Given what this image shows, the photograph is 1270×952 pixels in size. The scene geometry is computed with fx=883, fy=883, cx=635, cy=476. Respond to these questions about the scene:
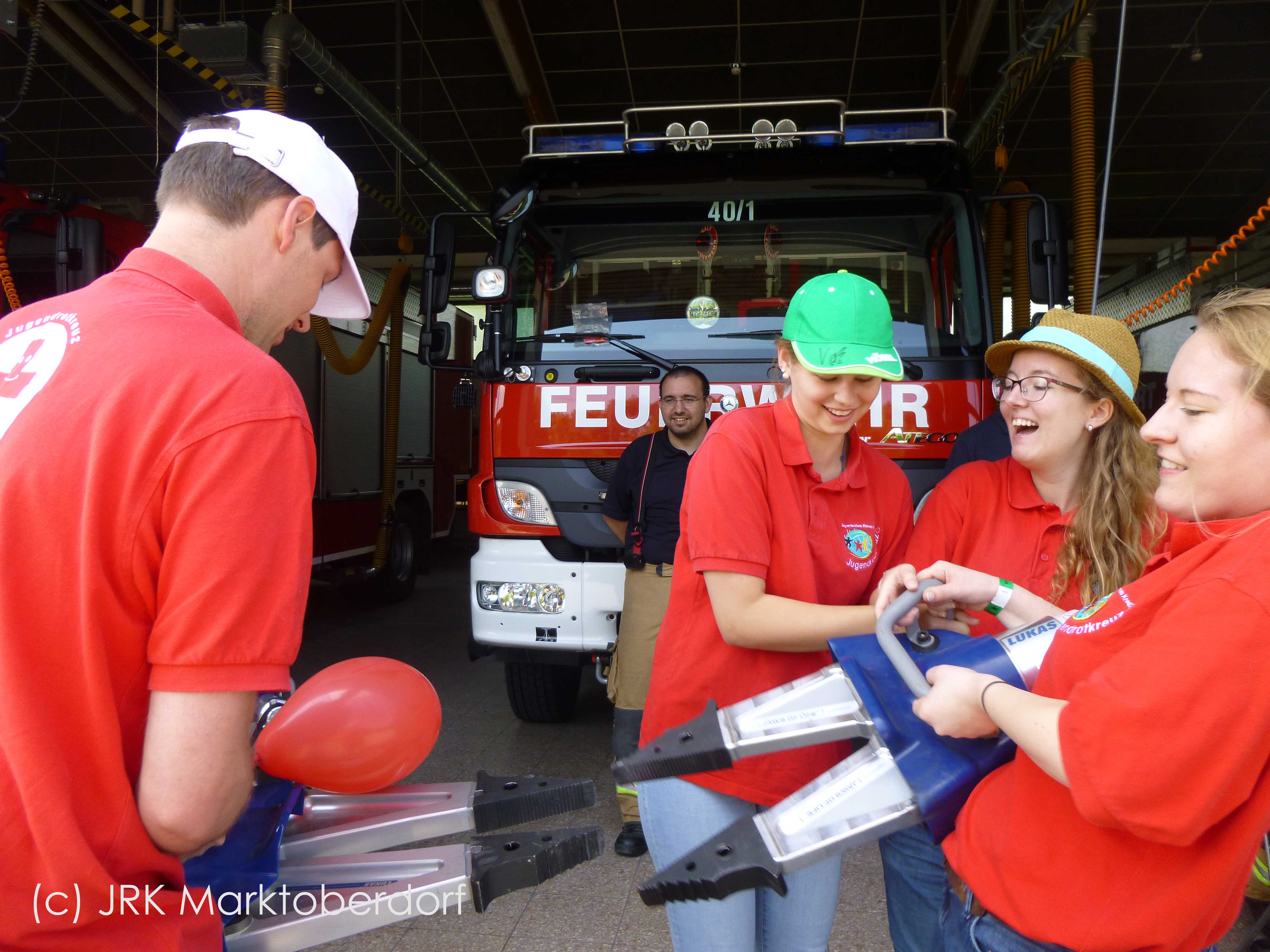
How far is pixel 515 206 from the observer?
13.8 ft

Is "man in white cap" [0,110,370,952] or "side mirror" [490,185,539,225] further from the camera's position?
"side mirror" [490,185,539,225]

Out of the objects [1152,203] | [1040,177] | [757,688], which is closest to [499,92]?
[1040,177]

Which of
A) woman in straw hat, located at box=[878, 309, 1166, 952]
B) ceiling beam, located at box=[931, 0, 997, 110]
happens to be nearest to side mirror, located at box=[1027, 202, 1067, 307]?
woman in straw hat, located at box=[878, 309, 1166, 952]

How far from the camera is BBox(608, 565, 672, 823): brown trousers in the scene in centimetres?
378

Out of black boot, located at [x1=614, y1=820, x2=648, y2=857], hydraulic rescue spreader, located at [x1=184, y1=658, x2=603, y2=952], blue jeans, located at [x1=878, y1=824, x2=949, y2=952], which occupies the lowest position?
black boot, located at [x1=614, y1=820, x2=648, y2=857]

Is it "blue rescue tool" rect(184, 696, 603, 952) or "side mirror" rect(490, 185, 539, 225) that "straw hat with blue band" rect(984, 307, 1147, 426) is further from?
"side mirror" rect(490, 185, 539, 225)

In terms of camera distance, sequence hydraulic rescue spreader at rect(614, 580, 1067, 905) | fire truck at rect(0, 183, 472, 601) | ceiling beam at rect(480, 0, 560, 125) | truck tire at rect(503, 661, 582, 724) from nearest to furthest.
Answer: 1. hydraulic rescue spreader at rect(614, 580, 1067, 905)
2. fire truck at rect(0, 183, 472, 601)
3. truck tire at rect(503, 661, 582, 724)
4. ceiling beam at rect(480, 0, 560, 125)

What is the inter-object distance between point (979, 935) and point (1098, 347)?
1231mm

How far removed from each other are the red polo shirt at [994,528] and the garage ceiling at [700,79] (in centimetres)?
605

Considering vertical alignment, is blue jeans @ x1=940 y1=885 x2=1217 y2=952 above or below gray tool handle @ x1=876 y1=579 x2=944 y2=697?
below

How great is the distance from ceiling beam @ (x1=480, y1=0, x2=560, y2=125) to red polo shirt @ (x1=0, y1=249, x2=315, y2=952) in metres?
7.74

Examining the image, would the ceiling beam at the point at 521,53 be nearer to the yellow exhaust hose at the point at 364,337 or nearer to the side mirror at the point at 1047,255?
the yellow exhaust hose at the point at 364,337

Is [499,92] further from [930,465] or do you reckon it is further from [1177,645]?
[1177,645]

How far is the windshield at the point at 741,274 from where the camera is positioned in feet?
13.1
